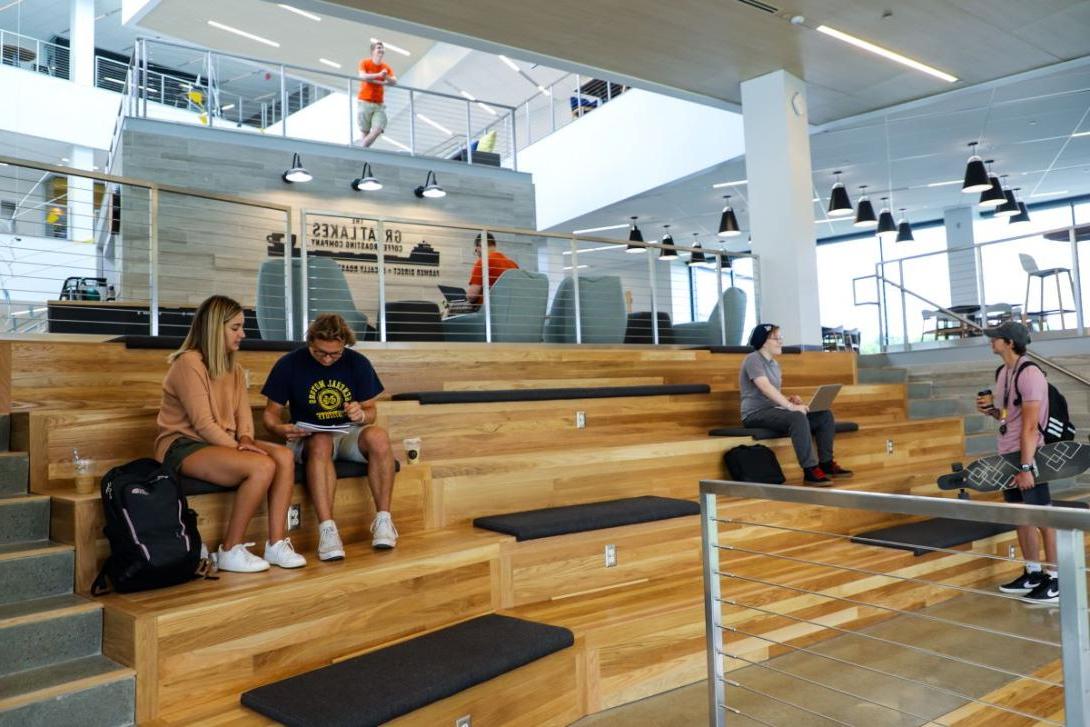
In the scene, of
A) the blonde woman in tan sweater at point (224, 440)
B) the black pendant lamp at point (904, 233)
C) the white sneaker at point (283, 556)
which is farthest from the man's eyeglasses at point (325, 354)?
the black pendant lamp at point (904, 233)

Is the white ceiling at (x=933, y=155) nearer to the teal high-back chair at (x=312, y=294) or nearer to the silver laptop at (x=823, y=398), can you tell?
the silver laptop at (x=823, y=398)

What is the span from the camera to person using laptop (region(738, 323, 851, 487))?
525cm

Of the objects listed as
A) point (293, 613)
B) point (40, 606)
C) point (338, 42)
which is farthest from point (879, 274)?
point (338, 42)

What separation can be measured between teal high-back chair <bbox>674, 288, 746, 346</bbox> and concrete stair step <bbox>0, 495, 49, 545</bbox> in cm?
532

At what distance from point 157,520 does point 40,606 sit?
0.42 metres

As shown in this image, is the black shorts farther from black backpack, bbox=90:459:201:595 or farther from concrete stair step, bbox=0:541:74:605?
concrete stair step, bbox=0:541:74:605

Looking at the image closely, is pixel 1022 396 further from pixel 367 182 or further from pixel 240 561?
pixel 367 182

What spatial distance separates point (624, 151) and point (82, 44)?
9.06m

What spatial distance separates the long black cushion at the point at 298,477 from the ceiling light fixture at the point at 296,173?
611cm

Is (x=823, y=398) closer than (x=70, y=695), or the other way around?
(x=70, y=695)

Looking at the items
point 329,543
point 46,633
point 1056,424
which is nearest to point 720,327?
point 1056,424

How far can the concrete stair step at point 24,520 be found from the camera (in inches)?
117

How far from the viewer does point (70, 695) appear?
2.25 m

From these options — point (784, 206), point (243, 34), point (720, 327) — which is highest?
point (243, 34)
